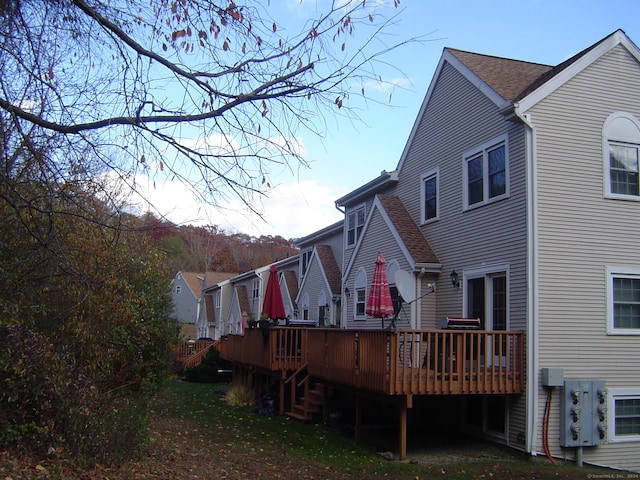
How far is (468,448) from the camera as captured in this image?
12125 millimetres

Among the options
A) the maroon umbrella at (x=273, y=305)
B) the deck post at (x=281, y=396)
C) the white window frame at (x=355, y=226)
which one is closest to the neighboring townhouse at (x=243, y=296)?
the white window frame at (x=355, y=226)

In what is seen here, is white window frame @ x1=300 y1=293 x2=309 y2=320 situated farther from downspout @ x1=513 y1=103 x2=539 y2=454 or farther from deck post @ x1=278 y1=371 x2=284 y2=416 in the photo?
downspout @ x1=513 y1=103 x2=539 y2=454

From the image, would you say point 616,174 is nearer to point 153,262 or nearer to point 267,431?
point 267,431

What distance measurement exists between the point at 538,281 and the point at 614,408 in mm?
2743

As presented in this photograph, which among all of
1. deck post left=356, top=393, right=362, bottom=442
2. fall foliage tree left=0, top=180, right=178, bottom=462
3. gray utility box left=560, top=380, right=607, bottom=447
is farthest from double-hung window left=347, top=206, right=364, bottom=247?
fall foliage tree left=0, top=180, right=178, bottom=462

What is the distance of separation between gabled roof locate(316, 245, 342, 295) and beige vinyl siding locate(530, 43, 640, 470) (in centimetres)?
1228

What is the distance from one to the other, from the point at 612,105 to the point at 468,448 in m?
7.16

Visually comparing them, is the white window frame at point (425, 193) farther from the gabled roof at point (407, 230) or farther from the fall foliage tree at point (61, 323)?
the fall foliage tree at point (61, 323)

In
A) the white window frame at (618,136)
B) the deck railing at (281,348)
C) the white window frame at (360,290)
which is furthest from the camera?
the white window frame at (360,290)

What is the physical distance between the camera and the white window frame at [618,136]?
39.7 ft

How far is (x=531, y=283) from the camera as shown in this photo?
11.3 meters

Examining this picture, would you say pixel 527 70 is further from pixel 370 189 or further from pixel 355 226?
pixel 355 226

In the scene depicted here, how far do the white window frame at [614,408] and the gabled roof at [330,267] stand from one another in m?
12.6

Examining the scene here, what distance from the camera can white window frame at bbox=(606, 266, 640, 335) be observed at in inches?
462
